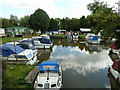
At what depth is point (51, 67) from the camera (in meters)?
10.4

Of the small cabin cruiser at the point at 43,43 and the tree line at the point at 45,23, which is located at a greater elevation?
the tree line at the point at 45,23

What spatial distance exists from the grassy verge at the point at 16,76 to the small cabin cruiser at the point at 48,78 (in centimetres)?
120

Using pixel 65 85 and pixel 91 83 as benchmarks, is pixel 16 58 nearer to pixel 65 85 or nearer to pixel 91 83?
pixel 65 85

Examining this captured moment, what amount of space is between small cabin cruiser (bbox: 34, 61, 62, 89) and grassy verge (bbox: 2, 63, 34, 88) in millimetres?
1202

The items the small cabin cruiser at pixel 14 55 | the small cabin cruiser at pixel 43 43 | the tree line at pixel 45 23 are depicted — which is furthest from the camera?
the tree line at pixel 45 23

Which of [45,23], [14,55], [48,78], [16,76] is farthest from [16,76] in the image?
[45,23]

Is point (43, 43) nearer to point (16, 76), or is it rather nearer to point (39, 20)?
point (16, 76)

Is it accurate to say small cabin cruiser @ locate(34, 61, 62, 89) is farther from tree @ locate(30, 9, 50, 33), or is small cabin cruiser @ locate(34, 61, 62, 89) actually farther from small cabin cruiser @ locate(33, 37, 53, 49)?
tree @ locate(30, 9, 50, 33)

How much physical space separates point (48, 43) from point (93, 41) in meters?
15.9

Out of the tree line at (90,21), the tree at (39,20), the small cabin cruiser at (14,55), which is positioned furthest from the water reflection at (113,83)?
the tree at (39,20)

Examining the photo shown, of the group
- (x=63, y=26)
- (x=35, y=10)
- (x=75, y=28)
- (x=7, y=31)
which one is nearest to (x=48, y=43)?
(x=7, y=31)

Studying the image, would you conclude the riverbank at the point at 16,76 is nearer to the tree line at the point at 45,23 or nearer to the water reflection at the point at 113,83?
the water reflection at the point at 113,83

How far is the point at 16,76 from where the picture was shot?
11359mm

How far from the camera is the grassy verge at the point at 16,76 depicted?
28.7 feet
